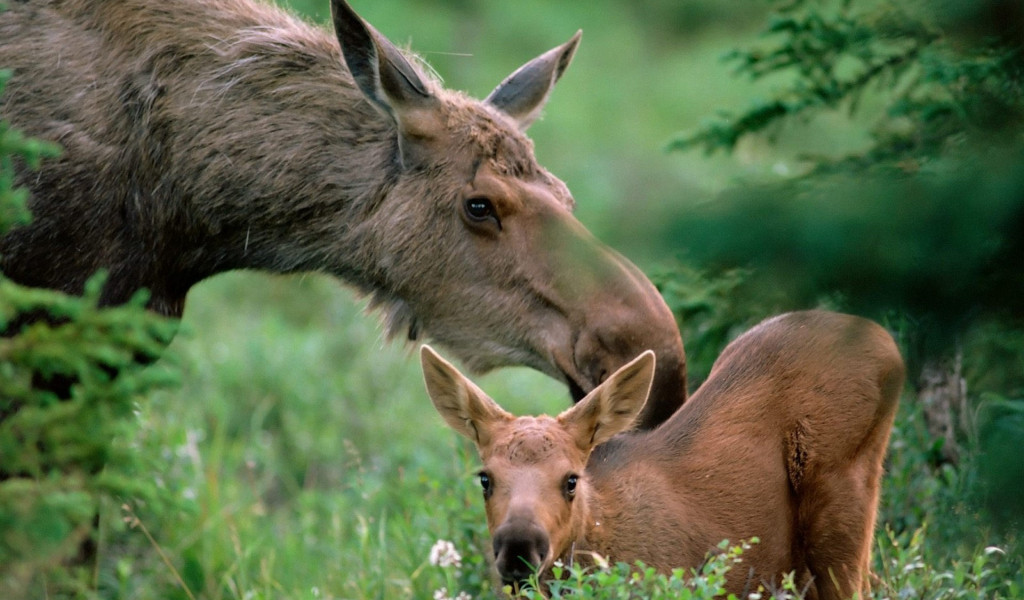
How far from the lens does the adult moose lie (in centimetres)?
472

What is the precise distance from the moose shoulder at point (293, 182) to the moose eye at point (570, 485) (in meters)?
0.46

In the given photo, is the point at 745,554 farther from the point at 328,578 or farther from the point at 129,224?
the point at 129,224

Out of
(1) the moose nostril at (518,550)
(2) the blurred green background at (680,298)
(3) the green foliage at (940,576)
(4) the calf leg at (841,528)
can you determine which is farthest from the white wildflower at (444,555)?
(3) the green foliage at (940,576)

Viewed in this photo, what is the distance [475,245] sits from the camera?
5086 mm

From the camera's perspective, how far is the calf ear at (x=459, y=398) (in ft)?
16.0

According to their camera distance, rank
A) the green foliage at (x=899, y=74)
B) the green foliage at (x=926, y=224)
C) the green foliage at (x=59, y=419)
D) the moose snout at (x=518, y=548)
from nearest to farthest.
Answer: the green foliage at (x=926, y=224) < the green foliage at (x=899, y=74) < the green foliage at (x=59, y=419) < the moose snout at (x=518, y=548)

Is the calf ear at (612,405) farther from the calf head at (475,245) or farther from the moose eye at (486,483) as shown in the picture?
the moose eye at (486,483)

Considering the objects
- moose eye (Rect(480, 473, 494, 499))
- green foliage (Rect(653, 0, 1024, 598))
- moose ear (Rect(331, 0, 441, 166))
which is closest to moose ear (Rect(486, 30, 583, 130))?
moose ear (Rect(331, 0, 441, 166))

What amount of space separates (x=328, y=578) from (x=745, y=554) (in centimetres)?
202

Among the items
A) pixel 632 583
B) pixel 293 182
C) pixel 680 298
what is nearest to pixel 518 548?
pixel 632 583

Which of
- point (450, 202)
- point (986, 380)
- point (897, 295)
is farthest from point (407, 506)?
point (897, 295)

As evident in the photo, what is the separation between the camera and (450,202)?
5.09 meters

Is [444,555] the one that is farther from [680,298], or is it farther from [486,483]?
[680,298]

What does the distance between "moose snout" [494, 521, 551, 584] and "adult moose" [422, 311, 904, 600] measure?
1.07ft
